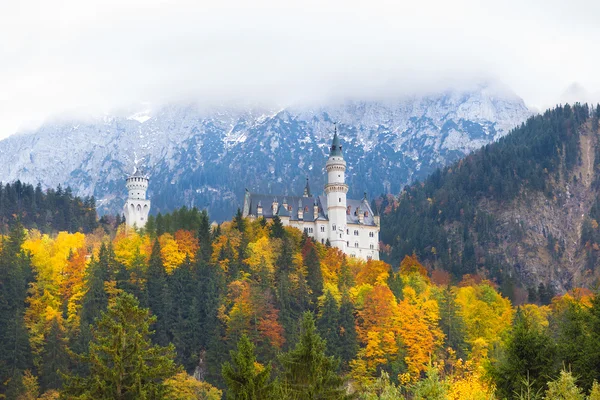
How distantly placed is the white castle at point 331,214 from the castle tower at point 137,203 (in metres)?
17.3

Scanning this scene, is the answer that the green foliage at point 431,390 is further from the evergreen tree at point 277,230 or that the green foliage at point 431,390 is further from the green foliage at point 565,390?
the evergreen tree at point 277,230

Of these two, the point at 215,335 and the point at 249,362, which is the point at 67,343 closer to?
the point at 215,335

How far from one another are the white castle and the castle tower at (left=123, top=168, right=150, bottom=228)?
56.9 ft

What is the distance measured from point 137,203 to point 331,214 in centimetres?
3334

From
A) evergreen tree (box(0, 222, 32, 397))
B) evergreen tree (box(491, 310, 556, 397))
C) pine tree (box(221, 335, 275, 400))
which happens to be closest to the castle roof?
evergreen tree (box(0, 222, 32, 397))

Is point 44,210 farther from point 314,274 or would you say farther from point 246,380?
point 246,380

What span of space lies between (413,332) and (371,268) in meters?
23.4

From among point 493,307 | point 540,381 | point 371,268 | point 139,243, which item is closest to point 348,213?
point 371,268

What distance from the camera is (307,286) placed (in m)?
105

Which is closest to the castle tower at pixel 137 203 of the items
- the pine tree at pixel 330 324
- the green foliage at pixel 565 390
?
the pine tree at pixel 330 324

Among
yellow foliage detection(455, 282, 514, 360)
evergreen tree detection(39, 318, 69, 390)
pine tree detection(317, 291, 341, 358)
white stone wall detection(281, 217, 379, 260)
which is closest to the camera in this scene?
evergreen tree detection(39, 318, 69, 390)

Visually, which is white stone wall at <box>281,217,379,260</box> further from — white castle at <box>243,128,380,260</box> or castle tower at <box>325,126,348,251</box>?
castle tower at <box>325,126,348,251</box>

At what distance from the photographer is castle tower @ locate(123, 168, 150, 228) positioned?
457 feet

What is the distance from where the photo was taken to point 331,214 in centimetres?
13312
